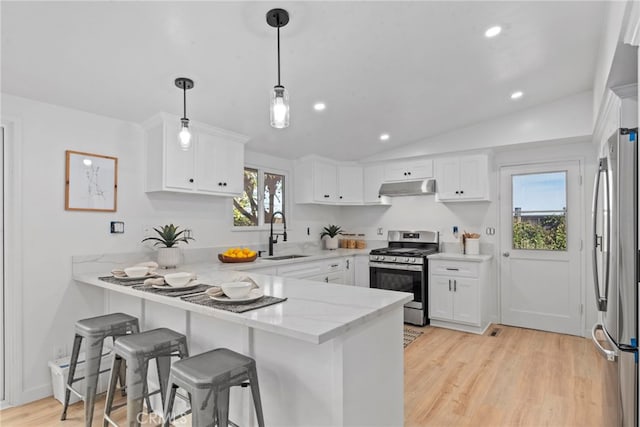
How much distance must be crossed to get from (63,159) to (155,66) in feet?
3.67

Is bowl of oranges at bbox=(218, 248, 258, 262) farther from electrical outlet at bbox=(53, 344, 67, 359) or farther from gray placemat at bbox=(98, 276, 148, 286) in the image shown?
electrical outlet at bbox=(53, 344, 67, 359)

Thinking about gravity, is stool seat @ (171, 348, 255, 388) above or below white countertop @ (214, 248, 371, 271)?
below

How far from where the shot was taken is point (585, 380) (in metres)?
2.90

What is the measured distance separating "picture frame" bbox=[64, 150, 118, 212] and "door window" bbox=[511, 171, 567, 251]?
174 inches

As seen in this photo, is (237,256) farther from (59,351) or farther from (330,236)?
(330,236)

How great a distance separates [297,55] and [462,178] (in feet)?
9.37

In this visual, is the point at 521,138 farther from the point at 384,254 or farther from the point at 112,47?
the point at 112,47

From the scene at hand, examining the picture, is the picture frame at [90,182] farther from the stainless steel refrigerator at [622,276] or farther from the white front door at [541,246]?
the white front door at [541,246]

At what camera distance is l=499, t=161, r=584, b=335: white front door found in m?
4.11

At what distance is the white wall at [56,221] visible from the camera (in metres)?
2.63

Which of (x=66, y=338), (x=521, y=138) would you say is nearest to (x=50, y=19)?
(x=66, y=338)

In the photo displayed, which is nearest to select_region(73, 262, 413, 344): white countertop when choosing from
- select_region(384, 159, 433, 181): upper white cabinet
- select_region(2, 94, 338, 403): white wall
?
select_region(2, 94, 338, 403): white wall

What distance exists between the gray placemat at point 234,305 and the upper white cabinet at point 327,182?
309 centimetres

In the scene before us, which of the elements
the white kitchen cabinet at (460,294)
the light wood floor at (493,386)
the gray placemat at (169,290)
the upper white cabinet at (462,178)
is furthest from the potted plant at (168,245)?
the upper white cabinet at (462,178)
